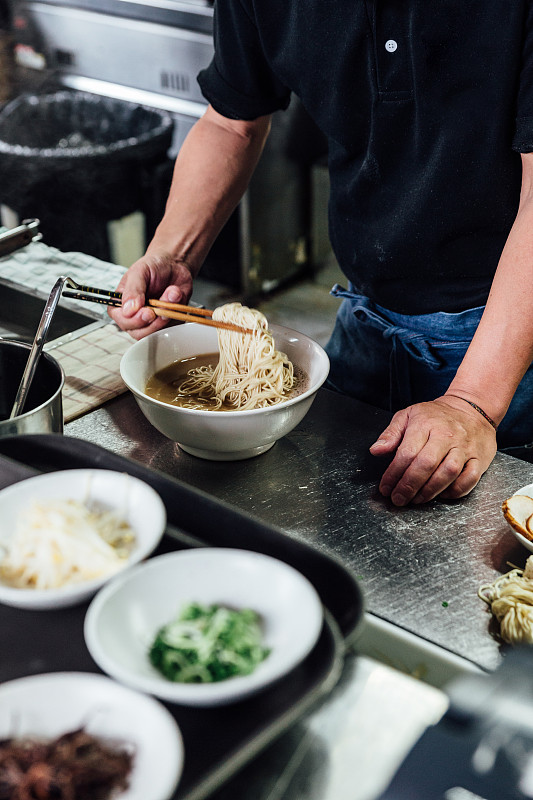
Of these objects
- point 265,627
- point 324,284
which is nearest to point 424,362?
point 265,627

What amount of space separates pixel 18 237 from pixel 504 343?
136 centimetres

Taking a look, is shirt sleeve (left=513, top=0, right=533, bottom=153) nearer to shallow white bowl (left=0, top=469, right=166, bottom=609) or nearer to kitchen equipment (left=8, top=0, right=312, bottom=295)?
shallow white bowl (left=0, top=469, right=166, bottom=609)

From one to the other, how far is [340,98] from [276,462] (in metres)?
0.90

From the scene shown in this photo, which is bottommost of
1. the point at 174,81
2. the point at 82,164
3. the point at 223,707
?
the point at 82,164

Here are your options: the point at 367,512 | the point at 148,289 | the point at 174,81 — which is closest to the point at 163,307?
the point at 148,289

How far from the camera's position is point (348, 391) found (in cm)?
221

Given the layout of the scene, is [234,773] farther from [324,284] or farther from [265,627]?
[324,284]

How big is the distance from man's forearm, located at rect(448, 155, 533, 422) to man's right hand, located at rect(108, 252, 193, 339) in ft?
2.19

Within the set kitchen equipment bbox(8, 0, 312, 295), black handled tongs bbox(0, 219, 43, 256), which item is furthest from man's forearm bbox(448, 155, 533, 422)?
kitchen equipment bbox(8, 0, 312, 295)

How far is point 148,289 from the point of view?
6.05ft

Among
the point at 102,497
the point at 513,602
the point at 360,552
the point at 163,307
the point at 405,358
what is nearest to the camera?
the point at 102,497

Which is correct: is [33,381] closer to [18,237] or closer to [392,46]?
[18,237]

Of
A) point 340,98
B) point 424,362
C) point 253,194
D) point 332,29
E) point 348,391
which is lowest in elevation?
point 253,194

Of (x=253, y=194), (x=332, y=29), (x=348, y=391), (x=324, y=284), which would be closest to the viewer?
(x=332, y=29)
